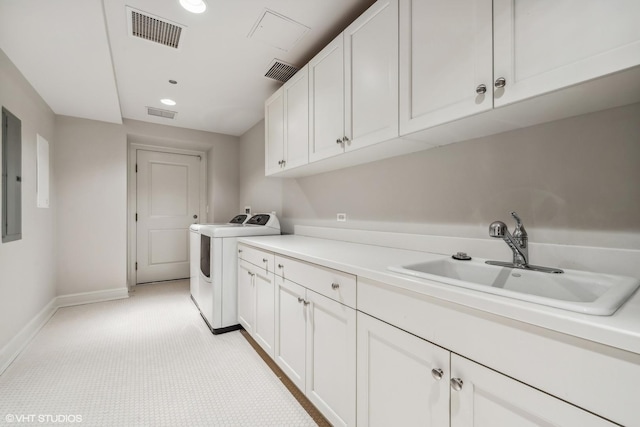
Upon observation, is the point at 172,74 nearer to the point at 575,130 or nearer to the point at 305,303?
the point at 305,303

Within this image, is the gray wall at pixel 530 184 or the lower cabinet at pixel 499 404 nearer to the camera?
the lower cabinet at pixel 499 404

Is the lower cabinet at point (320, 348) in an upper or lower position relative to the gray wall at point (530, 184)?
lower

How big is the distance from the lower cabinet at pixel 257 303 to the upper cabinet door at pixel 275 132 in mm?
931

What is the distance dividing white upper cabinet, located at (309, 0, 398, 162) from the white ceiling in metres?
0.24

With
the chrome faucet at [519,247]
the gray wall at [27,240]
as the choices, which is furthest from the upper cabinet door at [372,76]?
the gray wall at [27,240]

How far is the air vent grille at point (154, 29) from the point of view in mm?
1712

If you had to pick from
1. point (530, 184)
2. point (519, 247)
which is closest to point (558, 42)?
point (530, 184)

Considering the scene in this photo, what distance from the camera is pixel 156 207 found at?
4160 millimetres

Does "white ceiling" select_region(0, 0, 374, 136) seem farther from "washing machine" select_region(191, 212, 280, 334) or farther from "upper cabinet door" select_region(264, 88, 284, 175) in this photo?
"washing machine" select_region(191, 212, 280, 334)

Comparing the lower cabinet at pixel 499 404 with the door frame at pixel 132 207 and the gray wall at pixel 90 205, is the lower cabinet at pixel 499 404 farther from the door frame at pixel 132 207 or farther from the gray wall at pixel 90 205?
the door frame at pixel 132 207

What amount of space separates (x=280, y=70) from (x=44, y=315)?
3.32 meters

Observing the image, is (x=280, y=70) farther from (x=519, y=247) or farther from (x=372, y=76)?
(x=519, y=247)

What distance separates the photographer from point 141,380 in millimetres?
1761

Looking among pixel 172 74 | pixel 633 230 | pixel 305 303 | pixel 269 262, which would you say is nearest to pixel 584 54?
pixel 633 230
